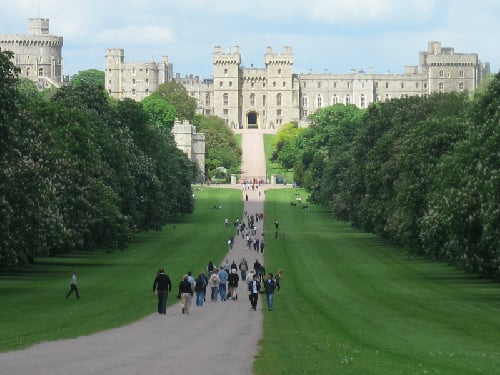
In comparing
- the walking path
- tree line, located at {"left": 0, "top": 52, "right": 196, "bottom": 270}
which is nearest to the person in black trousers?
the walking path

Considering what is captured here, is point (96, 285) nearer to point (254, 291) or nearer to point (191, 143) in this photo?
point (254, 291)

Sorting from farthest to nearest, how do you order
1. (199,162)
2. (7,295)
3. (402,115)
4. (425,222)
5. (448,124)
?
1. (199,162)
2. (402,115)
3. (448,124)
4. (425,222)
5. (7,295)

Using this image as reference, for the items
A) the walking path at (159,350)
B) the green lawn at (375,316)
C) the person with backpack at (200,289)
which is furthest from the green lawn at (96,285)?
the green lawn at (375,316)

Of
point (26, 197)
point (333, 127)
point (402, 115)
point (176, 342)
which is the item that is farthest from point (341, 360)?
point (333, 127)

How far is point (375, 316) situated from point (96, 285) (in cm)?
1574

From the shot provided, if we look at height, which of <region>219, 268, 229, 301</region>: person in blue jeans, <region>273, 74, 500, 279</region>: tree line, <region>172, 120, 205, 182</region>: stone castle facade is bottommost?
<region>219, 268, 229, 301</region>: person in blue jeans

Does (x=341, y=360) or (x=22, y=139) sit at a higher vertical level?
(x=22, y=139)

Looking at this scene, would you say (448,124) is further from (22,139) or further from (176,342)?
(176,342)

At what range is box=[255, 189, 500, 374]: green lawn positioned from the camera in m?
27.9

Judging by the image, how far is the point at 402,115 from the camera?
88.3m

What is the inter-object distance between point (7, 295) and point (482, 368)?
80.1 ft

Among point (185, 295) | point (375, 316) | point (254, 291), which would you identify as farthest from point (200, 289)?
point (375, 316)

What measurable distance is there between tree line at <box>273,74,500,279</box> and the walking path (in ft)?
36.1

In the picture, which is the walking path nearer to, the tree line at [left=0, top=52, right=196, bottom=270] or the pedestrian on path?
the pedestrian on path
